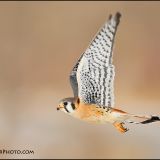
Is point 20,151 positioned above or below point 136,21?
below

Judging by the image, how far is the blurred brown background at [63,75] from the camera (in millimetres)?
1203

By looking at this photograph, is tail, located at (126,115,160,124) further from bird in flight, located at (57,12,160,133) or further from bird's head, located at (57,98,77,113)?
bird's head, located at (57,98,77,113)

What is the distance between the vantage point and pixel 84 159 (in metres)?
1.16

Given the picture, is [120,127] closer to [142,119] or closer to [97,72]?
[142,119]

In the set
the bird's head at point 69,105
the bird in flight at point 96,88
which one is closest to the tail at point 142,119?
the bird in flight at point 96,88

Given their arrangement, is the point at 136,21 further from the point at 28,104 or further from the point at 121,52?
the point at 28,104

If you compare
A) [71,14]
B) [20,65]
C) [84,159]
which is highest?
[71,14]

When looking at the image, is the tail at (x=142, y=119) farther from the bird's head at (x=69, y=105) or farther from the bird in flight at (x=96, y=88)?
the bird's head at (x=69, y=105)

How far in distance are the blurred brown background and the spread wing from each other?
5.9 inches

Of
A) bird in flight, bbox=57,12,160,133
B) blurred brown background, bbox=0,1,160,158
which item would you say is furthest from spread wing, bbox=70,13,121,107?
blurred brown background, bbox=0,1,160,158

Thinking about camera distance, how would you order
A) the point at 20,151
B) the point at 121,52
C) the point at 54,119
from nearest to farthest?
1. the point at 20,151
2. the point at 54,119
3. the point at 121,52

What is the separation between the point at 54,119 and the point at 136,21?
39 centimetres

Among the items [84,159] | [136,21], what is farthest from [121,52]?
[84,159]

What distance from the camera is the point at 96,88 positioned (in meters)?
1.08
